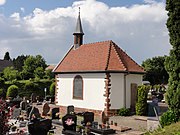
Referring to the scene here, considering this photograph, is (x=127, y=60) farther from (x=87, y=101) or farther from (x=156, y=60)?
(x=156, y=60)

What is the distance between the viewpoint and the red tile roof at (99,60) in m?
23.7

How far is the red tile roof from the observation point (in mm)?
23709

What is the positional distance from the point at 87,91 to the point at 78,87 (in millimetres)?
1330

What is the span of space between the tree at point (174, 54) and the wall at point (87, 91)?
360 inches

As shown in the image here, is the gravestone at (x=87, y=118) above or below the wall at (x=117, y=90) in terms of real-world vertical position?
below

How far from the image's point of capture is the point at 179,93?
14312mm

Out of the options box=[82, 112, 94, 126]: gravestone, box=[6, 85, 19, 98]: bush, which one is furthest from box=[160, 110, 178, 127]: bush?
box=[6, 85, 19, 98]: bush

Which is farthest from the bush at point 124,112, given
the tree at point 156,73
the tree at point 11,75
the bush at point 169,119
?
the tree at point 156,73

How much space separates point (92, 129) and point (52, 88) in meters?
22.8

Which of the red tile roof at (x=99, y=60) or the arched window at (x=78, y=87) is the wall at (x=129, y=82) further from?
the arched window at (x=78, y=87)

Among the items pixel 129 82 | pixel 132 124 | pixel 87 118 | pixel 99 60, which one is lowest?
pixel 132 124

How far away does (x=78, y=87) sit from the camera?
25766mm

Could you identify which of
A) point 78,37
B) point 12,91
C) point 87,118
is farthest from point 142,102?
point 12,91

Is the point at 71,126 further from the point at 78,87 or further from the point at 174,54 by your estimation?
the point at 78,87
